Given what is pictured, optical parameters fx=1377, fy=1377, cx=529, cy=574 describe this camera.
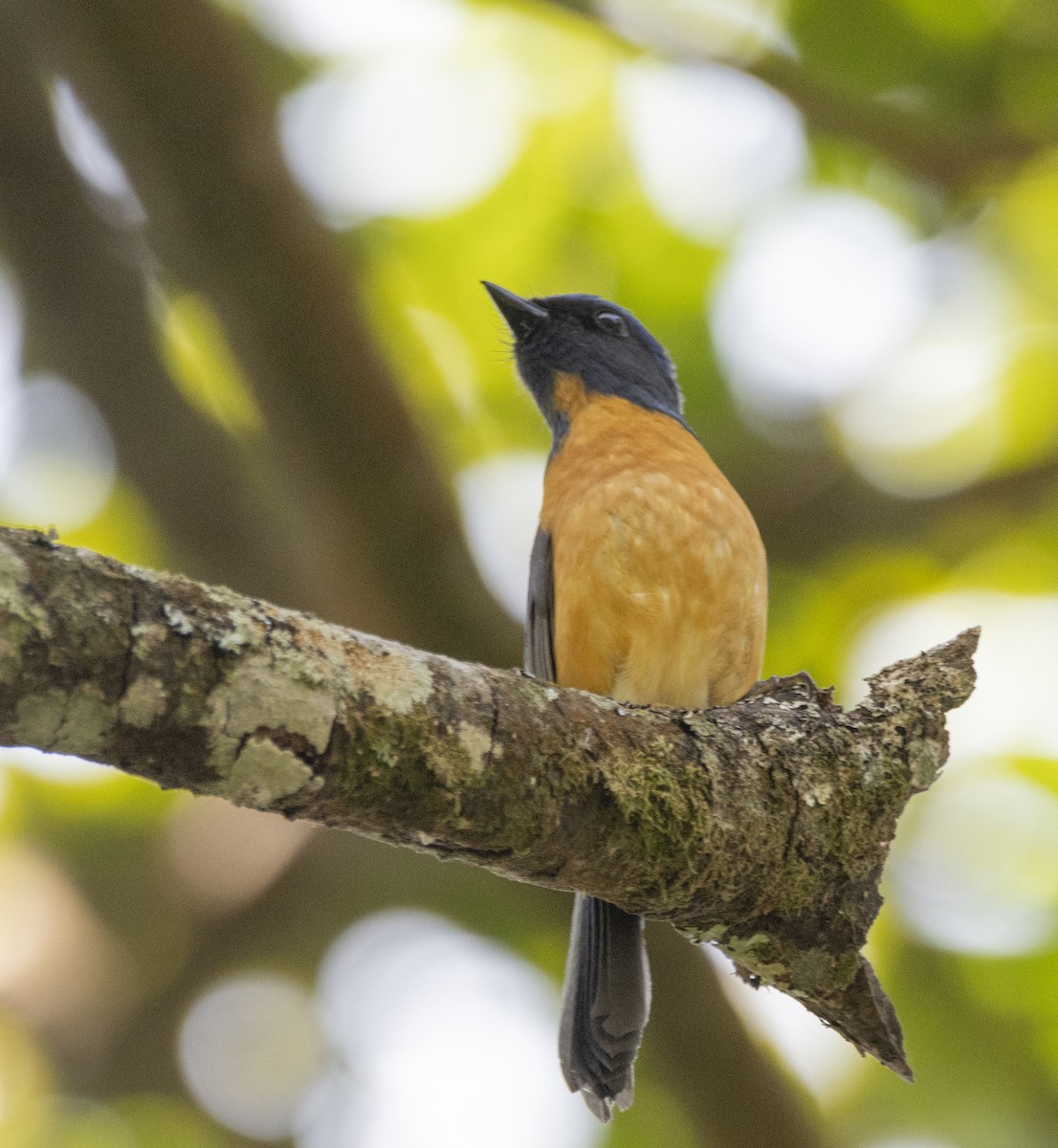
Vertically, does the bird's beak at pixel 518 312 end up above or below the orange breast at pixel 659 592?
above

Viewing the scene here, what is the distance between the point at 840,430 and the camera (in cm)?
885

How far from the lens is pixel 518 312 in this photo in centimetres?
752

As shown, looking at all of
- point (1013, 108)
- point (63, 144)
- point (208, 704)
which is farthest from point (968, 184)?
point (208, 704)

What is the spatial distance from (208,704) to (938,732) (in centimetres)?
221

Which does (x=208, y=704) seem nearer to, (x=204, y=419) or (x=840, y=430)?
(x=204, y=419)

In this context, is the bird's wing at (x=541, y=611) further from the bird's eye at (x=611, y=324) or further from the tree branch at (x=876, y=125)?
the tree branch at (x=876, y=125)

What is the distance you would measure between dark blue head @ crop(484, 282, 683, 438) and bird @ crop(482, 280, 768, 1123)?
0.86 m

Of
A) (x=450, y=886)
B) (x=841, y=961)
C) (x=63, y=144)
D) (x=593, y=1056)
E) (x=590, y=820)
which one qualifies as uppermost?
(x=63, y=144)

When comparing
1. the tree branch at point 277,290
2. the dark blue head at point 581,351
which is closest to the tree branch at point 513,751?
the tree branch at point 277,290

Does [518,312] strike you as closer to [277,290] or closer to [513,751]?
[277,290]

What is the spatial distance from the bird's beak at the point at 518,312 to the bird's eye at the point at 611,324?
306mm

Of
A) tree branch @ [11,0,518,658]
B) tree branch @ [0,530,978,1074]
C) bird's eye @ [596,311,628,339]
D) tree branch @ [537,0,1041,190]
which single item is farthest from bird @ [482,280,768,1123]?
tree branch @ [537,0,1041,190]

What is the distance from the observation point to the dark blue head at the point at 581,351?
7.27 metres

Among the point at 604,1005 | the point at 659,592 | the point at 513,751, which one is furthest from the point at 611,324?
the point at 513,751
